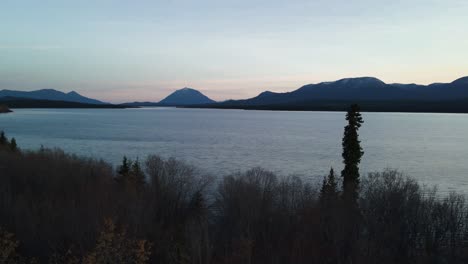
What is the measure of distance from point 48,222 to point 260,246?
32.4 feet

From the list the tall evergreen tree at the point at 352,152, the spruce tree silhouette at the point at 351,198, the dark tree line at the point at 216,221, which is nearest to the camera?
the dark tree line at the point at 216,221

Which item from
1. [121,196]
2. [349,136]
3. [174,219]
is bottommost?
[174,219]

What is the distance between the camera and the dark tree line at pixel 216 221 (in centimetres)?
1830

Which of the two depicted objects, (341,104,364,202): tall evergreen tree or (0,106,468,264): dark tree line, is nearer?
(0,106,468,264): dark tree line

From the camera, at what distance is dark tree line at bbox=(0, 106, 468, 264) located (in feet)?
60.0

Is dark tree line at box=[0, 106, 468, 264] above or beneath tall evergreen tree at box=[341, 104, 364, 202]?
beneath

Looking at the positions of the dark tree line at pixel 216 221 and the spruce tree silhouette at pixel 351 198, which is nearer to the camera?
the dark tree line at pixel 216 221

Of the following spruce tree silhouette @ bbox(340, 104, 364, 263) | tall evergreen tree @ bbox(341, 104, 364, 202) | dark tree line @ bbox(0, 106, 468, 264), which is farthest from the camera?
tall evergreen tree @ bbox(341, 104, 364, 202)

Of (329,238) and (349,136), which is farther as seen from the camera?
(349,136)

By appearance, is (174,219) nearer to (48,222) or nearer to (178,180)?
(178,180)

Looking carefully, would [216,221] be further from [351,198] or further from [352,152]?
[352,152]

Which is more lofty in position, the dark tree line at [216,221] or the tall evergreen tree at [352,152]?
the tall evergreen tree at [352,152]

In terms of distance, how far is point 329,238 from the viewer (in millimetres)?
22719

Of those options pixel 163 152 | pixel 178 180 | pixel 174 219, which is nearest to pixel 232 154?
pixel 163 152
